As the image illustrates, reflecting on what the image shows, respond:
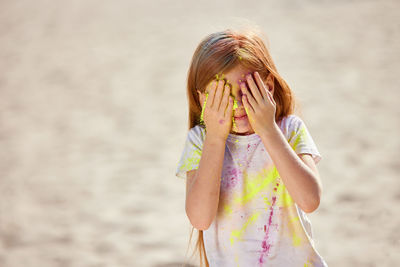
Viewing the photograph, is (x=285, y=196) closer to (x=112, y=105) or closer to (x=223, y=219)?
(x=223, y=219)

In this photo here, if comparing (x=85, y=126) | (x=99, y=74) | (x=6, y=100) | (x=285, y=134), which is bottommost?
(x=285, y=134)

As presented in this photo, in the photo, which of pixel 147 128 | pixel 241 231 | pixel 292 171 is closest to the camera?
pixel 292 171

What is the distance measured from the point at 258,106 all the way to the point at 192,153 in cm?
34

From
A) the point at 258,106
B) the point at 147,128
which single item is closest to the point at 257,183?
the point at 258,106

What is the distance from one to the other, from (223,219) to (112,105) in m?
5.61

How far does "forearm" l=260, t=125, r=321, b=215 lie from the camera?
1562 mm

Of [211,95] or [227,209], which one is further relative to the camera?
[227,209]

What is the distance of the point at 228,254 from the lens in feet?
5.61

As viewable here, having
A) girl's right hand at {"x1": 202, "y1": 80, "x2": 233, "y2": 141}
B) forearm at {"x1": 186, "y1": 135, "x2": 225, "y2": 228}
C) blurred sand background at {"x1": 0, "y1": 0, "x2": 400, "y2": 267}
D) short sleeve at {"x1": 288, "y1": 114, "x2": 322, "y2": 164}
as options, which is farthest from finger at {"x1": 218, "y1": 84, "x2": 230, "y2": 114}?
blurred sand background at {"x1": 0, "y1": 0, "x2": 400, "y2": 267}

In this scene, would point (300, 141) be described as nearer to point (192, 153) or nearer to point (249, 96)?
point (249, 96)

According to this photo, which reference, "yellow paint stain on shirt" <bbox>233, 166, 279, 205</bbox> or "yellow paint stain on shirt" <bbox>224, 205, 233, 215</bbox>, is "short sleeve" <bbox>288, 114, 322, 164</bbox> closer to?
"yellow paint stain on shirt" <bbox>233, 166, 279, 205</bbox>

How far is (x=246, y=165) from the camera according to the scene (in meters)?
1.75

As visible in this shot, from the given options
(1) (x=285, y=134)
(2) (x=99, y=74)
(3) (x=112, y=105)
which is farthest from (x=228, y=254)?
(2) (x=99, y=74)

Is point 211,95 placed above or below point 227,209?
above
